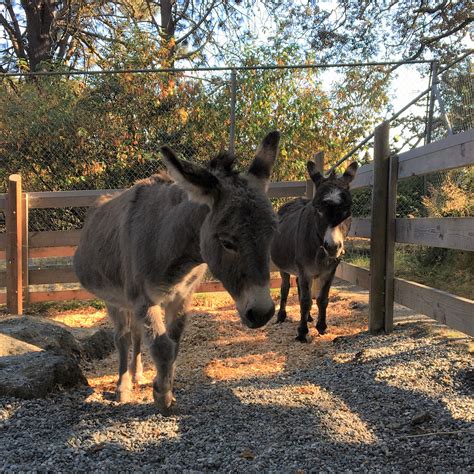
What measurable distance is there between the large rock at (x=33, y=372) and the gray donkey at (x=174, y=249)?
1.53 feet

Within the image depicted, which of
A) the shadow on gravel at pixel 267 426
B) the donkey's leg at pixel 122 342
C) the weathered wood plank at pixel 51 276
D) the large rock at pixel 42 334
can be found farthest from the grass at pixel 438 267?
the weathered wood plank at pixel 51 276

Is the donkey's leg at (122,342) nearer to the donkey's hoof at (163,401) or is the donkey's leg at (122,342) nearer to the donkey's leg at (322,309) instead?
the donkey's hoof at (163,401)

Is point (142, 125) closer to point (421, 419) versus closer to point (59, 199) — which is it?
point (59, 199)

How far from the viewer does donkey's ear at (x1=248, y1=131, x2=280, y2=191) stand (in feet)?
10.1

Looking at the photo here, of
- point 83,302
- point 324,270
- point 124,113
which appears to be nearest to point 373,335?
point 324,270

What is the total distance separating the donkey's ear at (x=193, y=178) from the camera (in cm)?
264

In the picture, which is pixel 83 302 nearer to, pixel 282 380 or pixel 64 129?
pixel 64 129

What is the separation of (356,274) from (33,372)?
14.4 feet

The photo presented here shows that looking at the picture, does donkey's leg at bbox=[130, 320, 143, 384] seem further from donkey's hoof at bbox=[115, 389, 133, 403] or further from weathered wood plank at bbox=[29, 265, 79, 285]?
weathered wood plank at bbox=[29, 265, 79, 285]

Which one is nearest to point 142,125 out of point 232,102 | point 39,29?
point 232,102

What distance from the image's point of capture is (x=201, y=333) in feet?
20.8

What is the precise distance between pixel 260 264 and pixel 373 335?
352 cm

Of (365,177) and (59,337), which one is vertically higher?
(365,177)

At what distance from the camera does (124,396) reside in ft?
12.6
